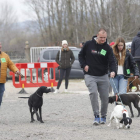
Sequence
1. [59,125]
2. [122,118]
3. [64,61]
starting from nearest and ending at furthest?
1. [122,118]
2. [59,125]
3. [64,61]

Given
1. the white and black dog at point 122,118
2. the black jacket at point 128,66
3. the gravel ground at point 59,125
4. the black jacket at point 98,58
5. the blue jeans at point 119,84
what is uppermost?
the black jacket at point 98,58

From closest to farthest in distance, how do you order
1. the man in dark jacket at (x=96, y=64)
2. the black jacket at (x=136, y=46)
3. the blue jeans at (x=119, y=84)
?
1. the man in dark jacket at (x=96, y=64)
2. the blue jeans at (x=119, y=84)
3. the black jacket at (x=136, y=46)

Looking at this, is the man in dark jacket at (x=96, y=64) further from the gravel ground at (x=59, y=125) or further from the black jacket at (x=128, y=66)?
the black jacket at (x=128, y=66)

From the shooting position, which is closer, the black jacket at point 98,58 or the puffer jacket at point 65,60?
the black jacket at point 98,58

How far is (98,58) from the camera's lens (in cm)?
780

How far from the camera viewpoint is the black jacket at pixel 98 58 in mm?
7781

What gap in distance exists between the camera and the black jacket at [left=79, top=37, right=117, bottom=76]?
7781mm

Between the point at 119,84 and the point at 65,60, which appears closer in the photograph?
the point at 119,84

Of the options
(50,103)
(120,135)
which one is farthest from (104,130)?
(50,103)

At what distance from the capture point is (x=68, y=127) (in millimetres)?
7762

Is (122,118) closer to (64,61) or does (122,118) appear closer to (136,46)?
(136,46)

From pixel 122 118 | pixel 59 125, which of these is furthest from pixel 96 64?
pixel 59 125

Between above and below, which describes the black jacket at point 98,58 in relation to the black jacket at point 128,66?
above

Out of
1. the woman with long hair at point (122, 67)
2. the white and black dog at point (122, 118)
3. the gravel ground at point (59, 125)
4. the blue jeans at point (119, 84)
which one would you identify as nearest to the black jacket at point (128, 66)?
the woman with long hair at point (122, 67)
